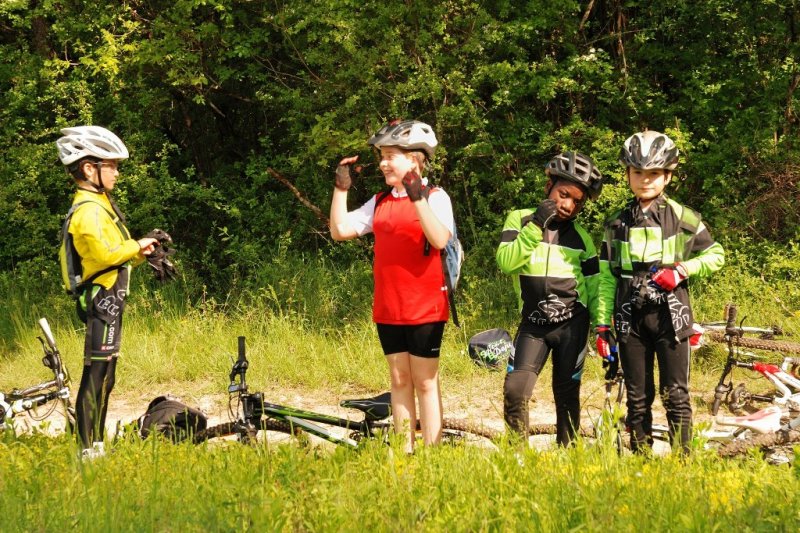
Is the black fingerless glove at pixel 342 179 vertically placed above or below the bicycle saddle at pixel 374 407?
above

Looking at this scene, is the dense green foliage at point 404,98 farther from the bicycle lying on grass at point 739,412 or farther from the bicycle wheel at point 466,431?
the bicycle wheel at point 466,431

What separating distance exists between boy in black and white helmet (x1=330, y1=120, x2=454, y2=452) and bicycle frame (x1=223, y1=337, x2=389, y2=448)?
0.32 metres

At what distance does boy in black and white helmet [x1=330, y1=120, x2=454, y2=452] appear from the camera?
5.44 m

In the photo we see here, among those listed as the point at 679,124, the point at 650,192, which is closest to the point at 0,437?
the point at 650,192

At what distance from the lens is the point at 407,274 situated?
546 cm

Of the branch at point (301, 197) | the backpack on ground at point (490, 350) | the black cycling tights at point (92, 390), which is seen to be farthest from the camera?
the branch at point (301, 197)

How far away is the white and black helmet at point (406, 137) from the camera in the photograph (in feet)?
17.9

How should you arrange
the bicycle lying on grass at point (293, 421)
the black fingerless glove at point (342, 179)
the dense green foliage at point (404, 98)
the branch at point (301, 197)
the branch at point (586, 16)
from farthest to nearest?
the branch at point (301, 197), the branch at point (586, 16), the dense green foliage at point (404, 98), the bicycle lying on grass at point (293, 421), the black fingerless glove at point (342, 179)

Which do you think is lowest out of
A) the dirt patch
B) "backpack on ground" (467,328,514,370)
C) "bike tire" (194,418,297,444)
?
the dirt patch

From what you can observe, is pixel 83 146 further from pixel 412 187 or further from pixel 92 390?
pixel 412 187

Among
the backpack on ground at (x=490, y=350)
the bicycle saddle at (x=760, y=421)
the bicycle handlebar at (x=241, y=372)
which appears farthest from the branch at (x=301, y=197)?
the bicycle saddle at (x=760, y=421)

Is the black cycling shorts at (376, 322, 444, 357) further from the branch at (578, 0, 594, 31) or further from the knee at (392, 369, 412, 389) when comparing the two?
the branch at (578, 0, 594, 31)

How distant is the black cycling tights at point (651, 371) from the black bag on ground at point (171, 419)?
2.65 meters

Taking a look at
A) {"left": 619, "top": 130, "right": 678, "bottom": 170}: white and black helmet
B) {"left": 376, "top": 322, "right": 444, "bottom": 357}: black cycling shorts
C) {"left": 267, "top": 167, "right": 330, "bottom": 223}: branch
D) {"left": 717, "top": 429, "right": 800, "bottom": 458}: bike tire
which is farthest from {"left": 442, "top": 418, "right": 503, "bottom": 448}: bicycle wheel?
{"left": 267, "top": 167, "right": 330, "bottom": 223}: branch
